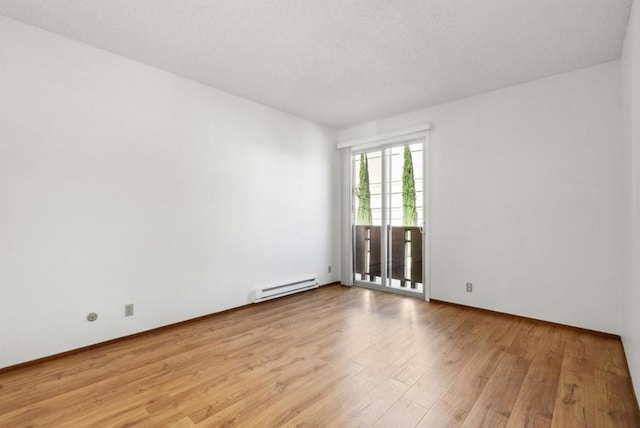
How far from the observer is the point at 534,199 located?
11.2 ft

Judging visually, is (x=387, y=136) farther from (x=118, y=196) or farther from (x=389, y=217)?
(x=118, y=196)

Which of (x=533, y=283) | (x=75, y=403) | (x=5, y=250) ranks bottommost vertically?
(x=75, y=403)

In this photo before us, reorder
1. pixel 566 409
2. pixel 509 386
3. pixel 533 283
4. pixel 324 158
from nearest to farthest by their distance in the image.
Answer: pixel 566 409 → pixel 509 386 → pixel 533 283 → pixel 324 158

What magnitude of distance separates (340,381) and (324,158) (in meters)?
3.76

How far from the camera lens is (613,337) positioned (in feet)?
9.64

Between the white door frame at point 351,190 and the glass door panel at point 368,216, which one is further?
the glass door panel at point 368,216

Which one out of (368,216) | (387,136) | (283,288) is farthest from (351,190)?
(283,288)

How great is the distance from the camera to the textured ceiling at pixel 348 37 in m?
2.26

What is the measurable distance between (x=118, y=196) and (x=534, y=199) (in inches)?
175

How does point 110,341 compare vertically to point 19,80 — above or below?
below

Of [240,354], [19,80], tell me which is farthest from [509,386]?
[19,80]

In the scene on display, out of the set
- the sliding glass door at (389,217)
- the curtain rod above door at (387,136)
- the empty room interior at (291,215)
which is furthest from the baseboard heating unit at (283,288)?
the curtain rod above door at (387,136)

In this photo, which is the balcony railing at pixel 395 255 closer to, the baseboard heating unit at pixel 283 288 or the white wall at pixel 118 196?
the baseboard heating unit at pixel 283 288

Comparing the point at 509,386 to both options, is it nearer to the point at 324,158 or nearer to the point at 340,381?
Result: the point at 340,381
